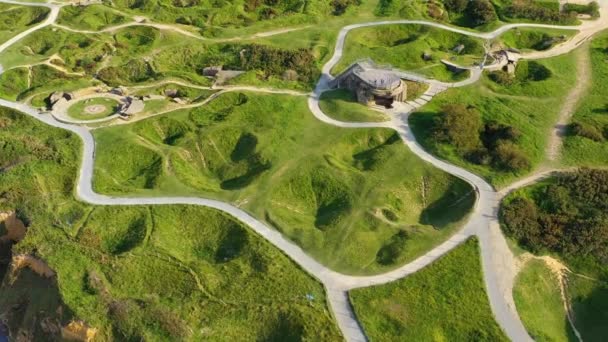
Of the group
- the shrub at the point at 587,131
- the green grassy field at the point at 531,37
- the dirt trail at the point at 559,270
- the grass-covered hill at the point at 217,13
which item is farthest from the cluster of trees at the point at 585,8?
the dirt trail at the point at 559,270

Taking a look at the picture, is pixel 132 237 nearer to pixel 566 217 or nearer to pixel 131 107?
pixel 131 107

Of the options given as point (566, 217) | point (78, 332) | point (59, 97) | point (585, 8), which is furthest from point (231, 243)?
point (585, 8)

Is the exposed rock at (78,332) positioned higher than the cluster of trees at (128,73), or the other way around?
the cluster of trees at (128,73)

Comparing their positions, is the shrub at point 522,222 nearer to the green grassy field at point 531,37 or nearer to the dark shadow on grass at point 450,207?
the dark shadow on grass at point 450,207

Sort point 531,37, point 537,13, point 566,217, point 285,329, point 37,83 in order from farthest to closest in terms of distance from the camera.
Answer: point 537,13 → point 531,37 → point 37,83 → point 566,217 → point 285,329

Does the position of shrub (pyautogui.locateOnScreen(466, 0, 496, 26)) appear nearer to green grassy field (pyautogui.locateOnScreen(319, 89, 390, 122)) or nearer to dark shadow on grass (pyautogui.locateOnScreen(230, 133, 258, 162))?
green grassy field (pyautogui.locateOnScreen(319, 89, 390, 122))

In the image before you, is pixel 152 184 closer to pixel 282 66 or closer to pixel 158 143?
pixel 158 143
